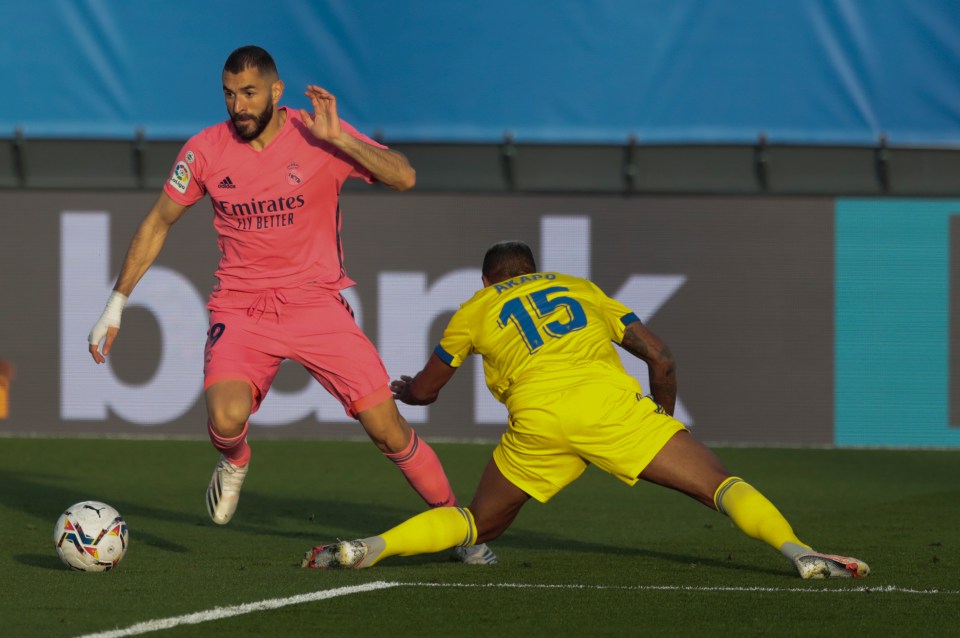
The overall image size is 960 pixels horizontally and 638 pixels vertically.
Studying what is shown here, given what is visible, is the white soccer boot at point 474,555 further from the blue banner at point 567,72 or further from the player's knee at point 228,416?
the blue banner at point 567,72

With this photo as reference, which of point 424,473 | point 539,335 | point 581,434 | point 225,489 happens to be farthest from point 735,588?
point 225,489

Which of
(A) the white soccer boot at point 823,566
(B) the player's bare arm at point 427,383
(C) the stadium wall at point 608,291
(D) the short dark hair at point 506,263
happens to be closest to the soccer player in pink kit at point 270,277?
(B) the player's bare arm at point 427,383

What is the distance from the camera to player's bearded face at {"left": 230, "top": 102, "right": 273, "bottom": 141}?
7.25 metres

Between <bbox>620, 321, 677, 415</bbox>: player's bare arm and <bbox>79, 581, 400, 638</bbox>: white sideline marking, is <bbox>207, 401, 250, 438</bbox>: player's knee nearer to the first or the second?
<bbox>79, 581, 400, 638</bbox>: white sideline marking

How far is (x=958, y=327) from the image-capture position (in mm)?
14438

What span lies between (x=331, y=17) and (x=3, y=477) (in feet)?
20.7

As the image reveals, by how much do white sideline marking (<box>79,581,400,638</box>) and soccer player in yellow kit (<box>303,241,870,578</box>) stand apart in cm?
32

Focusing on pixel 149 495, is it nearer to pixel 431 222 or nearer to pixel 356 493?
pixel 356 493

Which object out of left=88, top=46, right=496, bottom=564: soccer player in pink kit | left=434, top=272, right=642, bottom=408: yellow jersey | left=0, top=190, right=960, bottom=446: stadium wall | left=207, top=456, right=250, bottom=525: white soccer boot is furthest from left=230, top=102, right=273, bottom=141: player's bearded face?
left=0, top=190, right=960, bottom=446: stadium wall

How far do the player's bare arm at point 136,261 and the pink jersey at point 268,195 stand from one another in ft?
0.28

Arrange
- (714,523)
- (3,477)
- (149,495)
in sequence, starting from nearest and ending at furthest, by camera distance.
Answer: (714,523) → (149,495) → (3,477)

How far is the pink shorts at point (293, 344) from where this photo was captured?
7332mm

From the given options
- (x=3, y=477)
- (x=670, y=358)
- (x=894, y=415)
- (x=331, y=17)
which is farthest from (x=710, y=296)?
(x=670, y=358)

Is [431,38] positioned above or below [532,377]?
above
